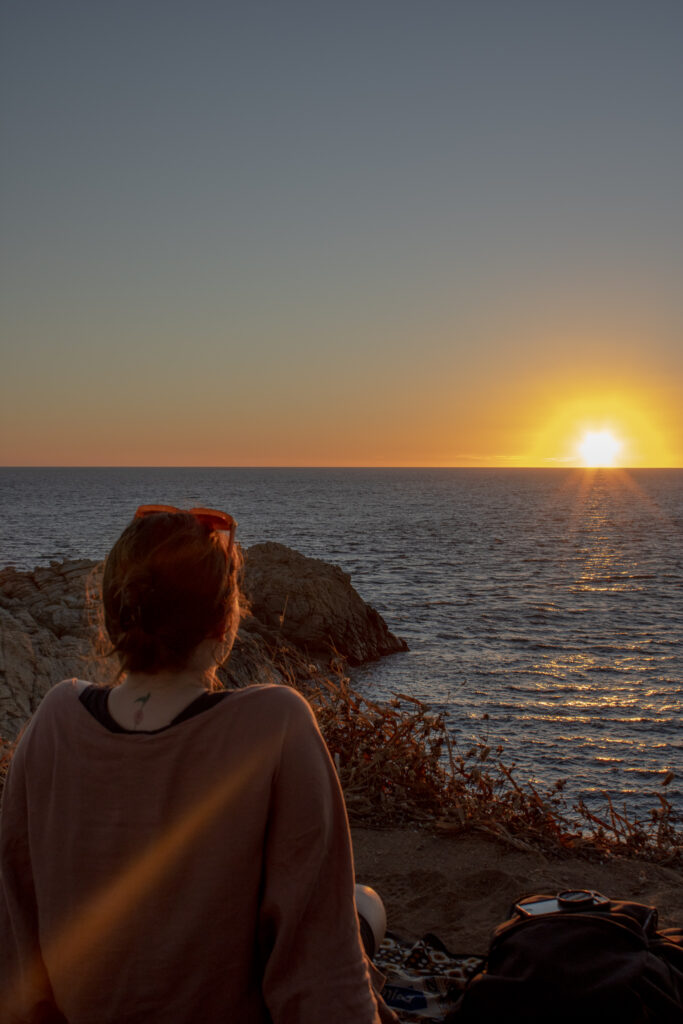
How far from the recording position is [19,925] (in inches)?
79.1

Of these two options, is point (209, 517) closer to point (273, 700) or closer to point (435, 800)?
point (273, 700)

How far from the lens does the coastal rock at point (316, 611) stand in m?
22.4

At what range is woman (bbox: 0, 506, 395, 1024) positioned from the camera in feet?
5.88

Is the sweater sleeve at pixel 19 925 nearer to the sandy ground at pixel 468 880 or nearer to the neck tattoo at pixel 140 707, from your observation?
the neck tattoo at pixel 140 707

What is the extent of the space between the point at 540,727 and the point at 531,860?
1117cm

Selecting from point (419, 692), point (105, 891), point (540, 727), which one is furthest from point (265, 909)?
point (419, 692)

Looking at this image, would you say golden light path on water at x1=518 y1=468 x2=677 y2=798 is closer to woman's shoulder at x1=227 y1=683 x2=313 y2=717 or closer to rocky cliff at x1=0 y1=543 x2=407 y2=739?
rocky cliff at x1=0 y1=543 x2=407 y2=739

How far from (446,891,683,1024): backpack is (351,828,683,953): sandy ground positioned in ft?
4.67

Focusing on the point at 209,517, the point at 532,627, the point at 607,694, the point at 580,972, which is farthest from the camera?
the point at 532,627

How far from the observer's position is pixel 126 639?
1.87 metres

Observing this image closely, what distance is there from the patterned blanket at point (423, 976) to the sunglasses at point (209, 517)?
215cm

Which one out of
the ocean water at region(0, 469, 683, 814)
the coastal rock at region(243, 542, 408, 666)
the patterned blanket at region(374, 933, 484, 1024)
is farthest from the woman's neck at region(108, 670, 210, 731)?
the coastal rock at region(243, 542, 408, 666)

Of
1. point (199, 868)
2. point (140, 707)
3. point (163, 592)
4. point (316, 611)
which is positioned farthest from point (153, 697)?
point (316, 611)

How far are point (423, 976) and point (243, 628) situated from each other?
16.1m
